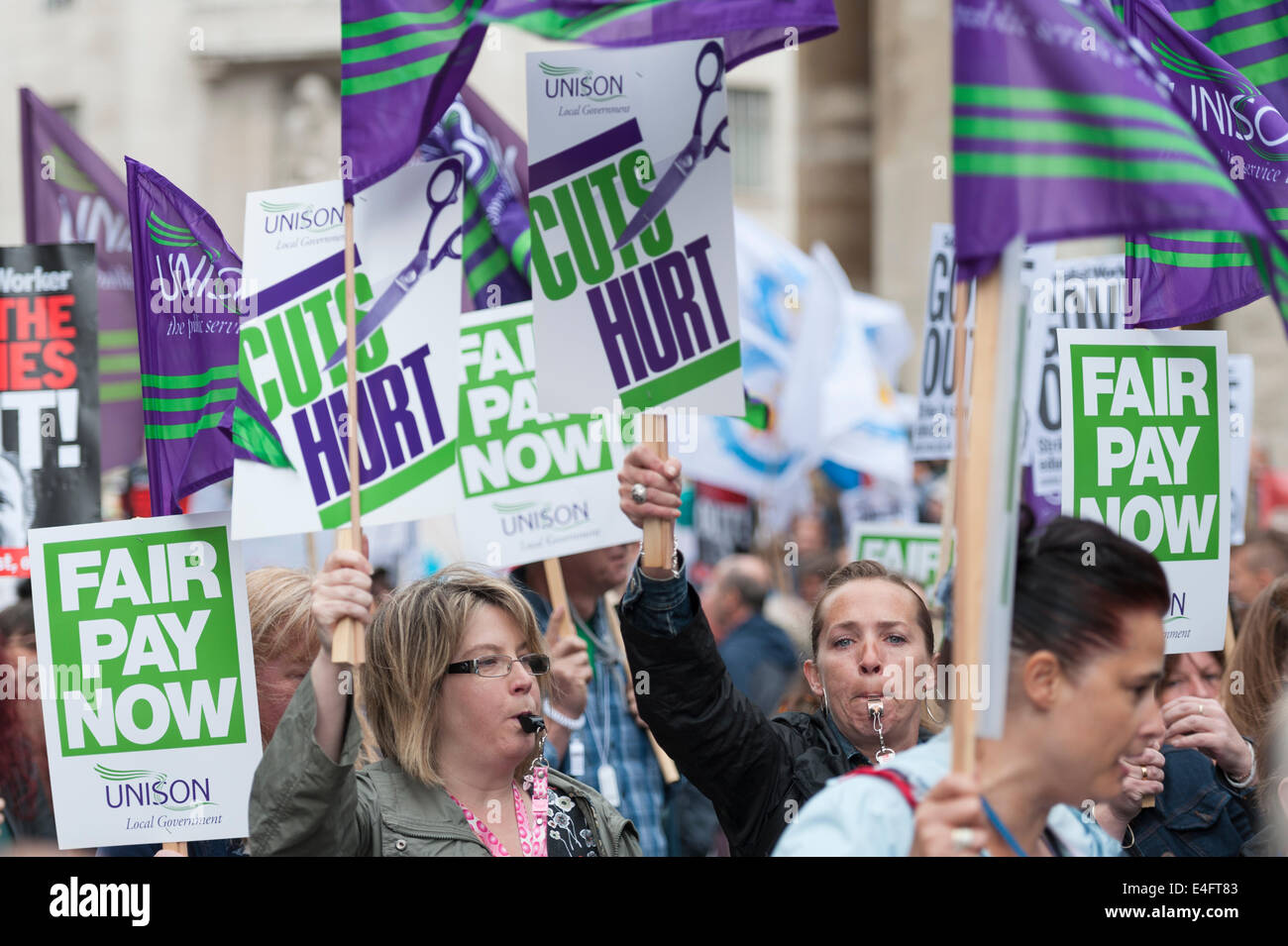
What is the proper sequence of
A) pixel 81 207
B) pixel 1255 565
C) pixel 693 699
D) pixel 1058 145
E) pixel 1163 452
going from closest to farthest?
pixel 1058 145 → pixel 693 699 → pixel 1163 452 → pixel 81 207 → pixel 1255 565

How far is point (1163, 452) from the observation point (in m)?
4.18

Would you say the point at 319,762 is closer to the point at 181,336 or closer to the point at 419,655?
the point at 419,655

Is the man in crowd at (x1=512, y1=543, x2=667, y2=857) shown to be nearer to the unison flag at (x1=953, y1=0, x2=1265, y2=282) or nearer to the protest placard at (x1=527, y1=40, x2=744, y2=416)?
the protest placard at (x1=527, y1=40, x2=744, y2=416)

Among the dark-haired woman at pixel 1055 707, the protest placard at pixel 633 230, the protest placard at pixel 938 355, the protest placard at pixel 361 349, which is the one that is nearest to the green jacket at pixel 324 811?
the protest placard at pixel 361 349

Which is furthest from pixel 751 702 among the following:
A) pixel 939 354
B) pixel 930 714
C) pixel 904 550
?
pixel 904 550

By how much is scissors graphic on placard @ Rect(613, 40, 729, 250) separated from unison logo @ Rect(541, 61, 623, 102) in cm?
20

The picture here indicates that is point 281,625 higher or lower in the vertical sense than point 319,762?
higher

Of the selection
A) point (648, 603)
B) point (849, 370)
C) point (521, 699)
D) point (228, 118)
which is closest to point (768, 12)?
point (648, 603)

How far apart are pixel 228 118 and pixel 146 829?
22.7 m

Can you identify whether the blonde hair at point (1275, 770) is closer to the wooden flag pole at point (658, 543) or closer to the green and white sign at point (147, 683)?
the wooden flag pole at point (658, 543)

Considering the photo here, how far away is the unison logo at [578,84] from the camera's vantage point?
3537 mm

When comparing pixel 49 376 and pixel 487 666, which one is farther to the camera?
pixel 49 376

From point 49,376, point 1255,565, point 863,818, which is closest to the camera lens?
point 863,818

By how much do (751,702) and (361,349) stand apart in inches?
44.7
